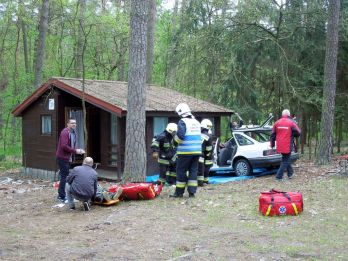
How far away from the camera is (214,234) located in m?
7.06

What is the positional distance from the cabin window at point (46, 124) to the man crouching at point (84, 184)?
7.71 metres

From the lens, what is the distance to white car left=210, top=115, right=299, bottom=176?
1398 centimetres

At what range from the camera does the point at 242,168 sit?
569 inches

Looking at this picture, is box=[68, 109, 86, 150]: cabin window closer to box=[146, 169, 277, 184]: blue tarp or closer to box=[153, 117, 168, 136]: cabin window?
box=[153, 117, 168, 136]: cabin window

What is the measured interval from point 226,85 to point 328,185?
7.96 meters

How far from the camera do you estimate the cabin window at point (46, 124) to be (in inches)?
660

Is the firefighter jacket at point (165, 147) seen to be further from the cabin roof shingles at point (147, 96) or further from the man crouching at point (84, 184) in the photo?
the man crouching at point (84, 184)

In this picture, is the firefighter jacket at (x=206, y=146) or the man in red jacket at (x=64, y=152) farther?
the firefighter jacket at (x=206, y=146)

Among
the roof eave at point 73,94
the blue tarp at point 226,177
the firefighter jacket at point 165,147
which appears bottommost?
the blue tarp at point 226,177

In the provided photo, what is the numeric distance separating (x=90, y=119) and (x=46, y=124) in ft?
5.24

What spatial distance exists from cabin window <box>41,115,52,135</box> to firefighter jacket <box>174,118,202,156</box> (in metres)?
8.26

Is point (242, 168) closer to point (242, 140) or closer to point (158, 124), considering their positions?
Result: point (242, 140)

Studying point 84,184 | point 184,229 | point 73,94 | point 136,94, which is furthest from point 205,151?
point 73,94

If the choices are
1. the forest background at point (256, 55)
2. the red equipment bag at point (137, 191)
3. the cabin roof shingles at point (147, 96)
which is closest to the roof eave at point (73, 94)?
the cabin roof shingles at point (147, 96)
